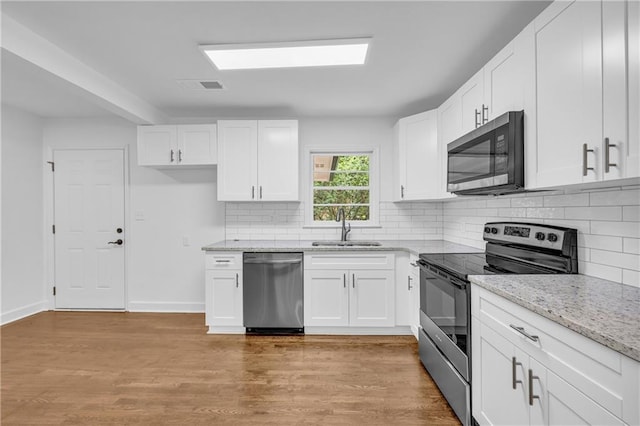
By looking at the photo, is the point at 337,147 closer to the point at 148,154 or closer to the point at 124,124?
the point at 148,154

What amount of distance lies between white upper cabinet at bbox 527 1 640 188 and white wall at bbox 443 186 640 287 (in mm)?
368

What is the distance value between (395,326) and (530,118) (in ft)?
7.64

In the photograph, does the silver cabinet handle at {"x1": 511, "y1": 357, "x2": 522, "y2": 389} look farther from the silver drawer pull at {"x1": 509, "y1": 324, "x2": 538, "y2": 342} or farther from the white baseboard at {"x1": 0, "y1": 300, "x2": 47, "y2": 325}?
the white baseboard at {"x1": 0, "y1": 300, "x2": 47, "y2": 325}

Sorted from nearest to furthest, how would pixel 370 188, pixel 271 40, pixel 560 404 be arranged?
1. pixel 560 404
2. pixel 271 40
3. pixel 370 188

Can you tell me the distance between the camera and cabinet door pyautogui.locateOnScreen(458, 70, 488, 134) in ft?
7.50

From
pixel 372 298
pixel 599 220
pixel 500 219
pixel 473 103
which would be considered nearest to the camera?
pixel 599 220

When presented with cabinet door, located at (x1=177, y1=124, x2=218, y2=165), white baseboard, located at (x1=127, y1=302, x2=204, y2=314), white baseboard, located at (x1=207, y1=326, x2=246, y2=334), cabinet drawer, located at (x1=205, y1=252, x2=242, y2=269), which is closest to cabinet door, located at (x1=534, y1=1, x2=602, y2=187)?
cabinet drawer, located at (x1=205, y1=252, x2=242, y2=269)

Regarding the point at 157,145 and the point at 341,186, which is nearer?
the point at 157,145

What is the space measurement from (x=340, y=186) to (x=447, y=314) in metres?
2.28

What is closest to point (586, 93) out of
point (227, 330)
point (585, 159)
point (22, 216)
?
point (585, 159)

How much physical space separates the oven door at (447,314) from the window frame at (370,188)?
1.44m

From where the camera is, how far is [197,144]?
372 cm

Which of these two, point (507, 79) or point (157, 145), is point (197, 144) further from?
point (507, 79)

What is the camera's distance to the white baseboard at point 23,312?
148 inches
